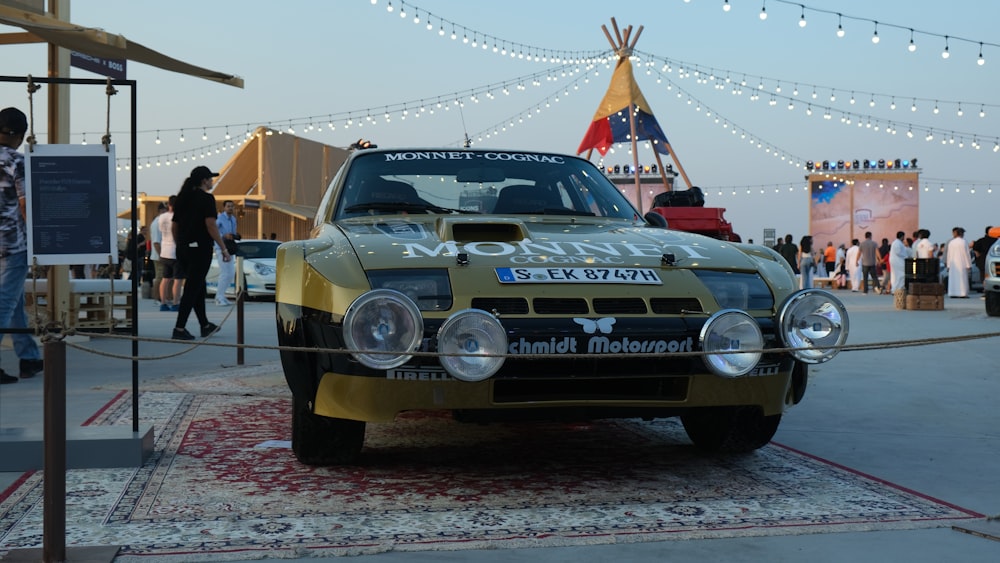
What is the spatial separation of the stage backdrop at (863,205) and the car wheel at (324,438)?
32775 millimetres

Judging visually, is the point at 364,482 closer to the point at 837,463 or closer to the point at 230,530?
the point at 230,530

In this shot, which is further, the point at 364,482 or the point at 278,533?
the point at 364,482

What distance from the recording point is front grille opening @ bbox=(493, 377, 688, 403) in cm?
344

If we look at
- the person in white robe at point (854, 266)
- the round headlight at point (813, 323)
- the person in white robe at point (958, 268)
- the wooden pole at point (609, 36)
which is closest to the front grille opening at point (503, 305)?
the round headlight at point (813, 323)

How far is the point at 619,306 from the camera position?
11.4 feet

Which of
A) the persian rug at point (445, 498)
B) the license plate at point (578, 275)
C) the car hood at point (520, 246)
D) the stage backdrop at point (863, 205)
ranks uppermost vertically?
the stage backdrop at point (863, 205)

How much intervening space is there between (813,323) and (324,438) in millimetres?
1845

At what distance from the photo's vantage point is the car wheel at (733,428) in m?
4.19

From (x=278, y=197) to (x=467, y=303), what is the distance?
2612 centimetres

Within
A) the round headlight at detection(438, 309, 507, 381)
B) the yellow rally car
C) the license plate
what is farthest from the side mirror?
the round headlight at detection(438, 309, 507, 381)

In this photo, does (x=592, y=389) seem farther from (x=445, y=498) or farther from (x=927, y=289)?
(x=927, y=289)

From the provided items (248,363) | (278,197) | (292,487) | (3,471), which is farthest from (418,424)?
(278,197)

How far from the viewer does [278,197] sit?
2864 centimetres

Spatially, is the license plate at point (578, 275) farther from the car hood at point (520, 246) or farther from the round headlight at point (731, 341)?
the round headlight at point (731, 341)
